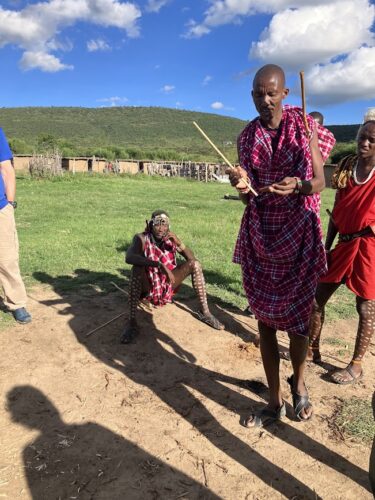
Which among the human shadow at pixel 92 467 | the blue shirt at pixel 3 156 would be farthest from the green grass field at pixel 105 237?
the human shadow at pixel 92 467

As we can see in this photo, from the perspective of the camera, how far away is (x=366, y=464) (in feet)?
8.33

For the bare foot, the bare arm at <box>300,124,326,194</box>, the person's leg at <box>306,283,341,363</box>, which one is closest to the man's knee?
the person's leg at <box>306,283,341,363</box>

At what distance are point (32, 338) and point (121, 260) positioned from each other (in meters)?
2.94

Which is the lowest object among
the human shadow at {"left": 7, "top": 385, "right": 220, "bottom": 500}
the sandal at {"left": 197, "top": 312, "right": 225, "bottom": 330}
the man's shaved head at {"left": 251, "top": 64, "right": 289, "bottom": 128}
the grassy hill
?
the human shadow at {"left": 7, "top": 385, "right": 220, "bottom": 500}

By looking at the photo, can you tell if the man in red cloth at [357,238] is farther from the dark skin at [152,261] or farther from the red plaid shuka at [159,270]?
the red plaid shuka at [159,270]

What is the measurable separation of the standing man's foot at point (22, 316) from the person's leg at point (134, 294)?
40.7 inches

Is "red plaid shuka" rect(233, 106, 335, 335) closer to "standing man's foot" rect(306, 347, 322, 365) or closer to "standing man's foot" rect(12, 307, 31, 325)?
"standing man's foot" rect(306, 347, 322, 365)

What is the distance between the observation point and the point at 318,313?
11.9 feet

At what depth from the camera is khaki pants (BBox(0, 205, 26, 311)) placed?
4.39 meters

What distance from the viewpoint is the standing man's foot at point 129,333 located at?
13.3ft

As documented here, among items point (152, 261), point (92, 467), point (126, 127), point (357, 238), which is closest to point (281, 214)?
point (357, 238)

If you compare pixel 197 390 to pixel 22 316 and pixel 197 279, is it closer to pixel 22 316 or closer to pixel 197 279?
pixel 197 279

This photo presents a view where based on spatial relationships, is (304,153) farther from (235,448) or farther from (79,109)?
(79,109)

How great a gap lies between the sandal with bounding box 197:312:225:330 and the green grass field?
747 millimetres
